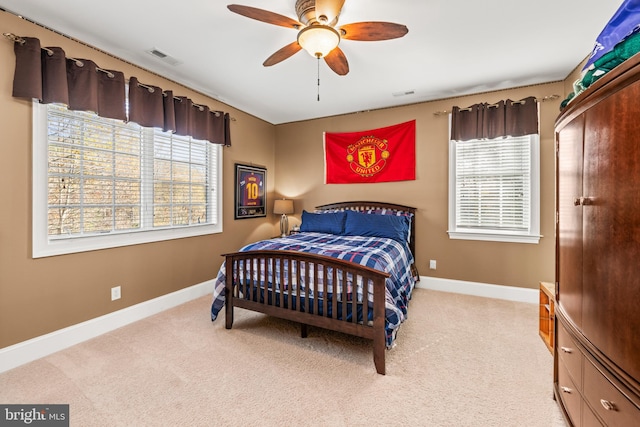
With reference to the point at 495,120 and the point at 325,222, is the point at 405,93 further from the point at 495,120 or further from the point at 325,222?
the point at 325,222

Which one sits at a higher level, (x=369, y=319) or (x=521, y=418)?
(x=369, y=319)

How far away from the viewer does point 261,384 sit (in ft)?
6.13

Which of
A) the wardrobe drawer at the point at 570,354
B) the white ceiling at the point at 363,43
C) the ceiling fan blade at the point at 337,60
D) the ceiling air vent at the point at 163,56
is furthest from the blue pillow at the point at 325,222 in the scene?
the wardrobe drawer at the point at 570,354

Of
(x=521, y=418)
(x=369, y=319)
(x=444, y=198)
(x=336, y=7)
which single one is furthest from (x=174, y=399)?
(x=444, y=198)

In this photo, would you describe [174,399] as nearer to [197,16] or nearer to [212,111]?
[197,16]

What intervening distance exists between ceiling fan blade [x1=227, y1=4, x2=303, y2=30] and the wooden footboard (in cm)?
163

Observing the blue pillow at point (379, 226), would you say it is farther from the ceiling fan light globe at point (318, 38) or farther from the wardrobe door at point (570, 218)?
the ceiling fan light globe at point (318, 38)

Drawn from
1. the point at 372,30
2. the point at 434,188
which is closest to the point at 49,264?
the point at 372,30

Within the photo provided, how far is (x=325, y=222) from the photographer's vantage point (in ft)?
12.5

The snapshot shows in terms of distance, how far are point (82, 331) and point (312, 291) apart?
2005mm

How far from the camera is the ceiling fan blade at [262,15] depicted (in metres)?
1.68

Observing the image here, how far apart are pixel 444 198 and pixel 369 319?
2316mm

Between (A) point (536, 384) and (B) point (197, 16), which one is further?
(B) point (197, 16)

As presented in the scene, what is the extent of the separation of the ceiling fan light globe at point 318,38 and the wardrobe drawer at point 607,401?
217cm
